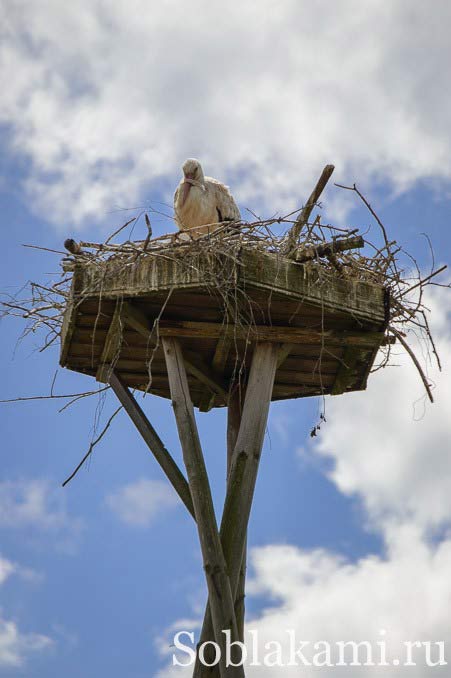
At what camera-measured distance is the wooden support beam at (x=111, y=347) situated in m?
7.93

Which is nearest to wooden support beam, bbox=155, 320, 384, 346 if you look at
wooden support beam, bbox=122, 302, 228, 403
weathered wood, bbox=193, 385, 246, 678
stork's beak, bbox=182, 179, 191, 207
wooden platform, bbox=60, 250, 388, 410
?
wooden platform, bbox=60, 250, 388, 410

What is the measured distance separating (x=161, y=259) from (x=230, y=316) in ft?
2.41

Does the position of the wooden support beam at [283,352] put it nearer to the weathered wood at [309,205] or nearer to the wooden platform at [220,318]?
the wooden platform at [220,318]

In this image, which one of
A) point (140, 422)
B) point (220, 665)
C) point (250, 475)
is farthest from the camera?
point (140, 422)

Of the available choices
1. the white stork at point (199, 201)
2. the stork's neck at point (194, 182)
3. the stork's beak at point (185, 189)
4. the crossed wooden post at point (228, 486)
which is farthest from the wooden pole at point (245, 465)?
the stork's neck at point (194, 182)

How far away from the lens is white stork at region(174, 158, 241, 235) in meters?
10.5

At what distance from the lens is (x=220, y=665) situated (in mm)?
6973

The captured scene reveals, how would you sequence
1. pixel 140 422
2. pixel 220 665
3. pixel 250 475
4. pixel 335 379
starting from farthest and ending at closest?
pixel 335 379, pixel 140 422, pixel 250 475, pixel 220 665

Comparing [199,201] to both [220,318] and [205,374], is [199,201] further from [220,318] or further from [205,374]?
[220,318]

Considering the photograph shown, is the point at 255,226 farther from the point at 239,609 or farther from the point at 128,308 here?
the point at 239,609

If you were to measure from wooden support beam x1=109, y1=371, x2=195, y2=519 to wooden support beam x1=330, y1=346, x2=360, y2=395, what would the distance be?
5.15 feet

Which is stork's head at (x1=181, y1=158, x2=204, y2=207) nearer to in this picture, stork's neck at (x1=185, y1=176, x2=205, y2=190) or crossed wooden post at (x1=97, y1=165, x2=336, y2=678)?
stork's neck at (x1=185, y1=176, x2=205, y2=190)

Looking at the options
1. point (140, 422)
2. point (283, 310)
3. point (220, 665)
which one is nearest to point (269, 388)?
point (283, 310)

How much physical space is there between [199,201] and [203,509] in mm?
3992
